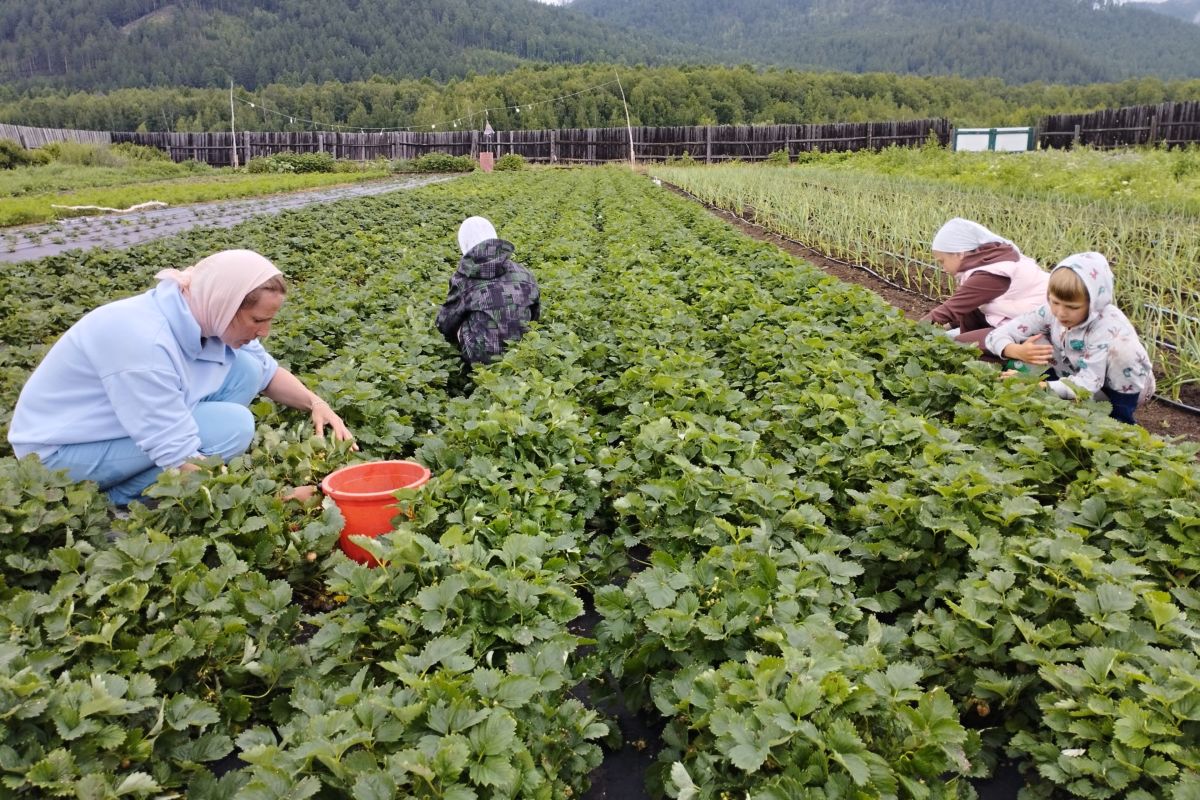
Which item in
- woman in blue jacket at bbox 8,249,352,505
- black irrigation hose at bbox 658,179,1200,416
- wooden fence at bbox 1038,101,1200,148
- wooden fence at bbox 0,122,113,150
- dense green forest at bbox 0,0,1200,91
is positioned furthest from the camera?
dense green forest at bbox 0,0,1200,91

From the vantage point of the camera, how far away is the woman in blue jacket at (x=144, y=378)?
281cm

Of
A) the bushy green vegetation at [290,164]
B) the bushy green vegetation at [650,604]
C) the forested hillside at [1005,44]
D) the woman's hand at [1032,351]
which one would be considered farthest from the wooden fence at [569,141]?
the forested hillside at [1005,44]

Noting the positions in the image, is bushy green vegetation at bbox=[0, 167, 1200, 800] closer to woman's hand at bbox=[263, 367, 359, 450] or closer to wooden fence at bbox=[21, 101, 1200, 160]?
woman's hand at bbox=[263, 367, 359, 450]

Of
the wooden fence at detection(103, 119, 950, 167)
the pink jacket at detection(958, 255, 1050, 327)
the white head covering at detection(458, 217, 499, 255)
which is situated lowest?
the pink jacket at detection(958, 255, 1050, 327)

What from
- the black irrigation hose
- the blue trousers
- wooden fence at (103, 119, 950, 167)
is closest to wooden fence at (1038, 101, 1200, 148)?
wooden fence at (103, 119, 950, 167)

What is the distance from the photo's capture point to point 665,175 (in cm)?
2541

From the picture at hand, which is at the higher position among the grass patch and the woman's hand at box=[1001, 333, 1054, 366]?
the grass patch

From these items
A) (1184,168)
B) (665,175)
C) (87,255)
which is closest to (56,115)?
(665,175)

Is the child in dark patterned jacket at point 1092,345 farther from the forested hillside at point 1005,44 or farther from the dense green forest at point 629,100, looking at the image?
the forested hillside at point 1005,44

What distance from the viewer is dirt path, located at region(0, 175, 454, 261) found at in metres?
11.3

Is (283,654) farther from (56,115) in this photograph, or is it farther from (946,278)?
(56,115)

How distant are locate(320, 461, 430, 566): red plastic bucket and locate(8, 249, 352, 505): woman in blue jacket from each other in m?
0.56

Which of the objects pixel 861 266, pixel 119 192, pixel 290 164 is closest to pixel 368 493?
pixel 861 266

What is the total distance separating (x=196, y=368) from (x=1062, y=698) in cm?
333
